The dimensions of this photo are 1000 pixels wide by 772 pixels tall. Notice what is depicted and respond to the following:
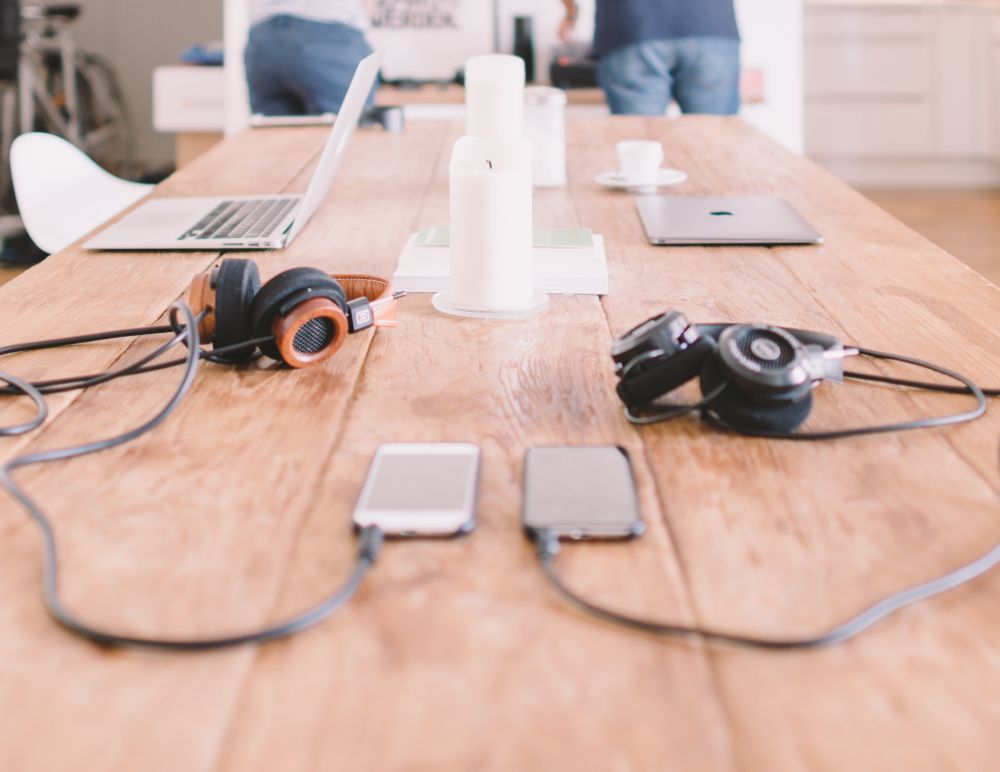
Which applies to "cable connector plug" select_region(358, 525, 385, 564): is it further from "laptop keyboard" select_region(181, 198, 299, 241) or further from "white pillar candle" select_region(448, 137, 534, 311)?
"laptop keyboard" select_region(181, 198, 299, 241)

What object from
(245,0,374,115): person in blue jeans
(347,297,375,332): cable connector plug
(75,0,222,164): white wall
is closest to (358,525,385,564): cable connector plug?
(347,297,375,332): cable connector plug

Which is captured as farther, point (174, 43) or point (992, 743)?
point (174, 43)

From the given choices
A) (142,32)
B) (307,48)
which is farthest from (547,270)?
(142,32)

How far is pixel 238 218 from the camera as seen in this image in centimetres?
134

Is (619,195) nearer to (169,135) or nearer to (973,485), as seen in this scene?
(973,485)

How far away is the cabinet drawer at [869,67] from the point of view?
4.92 metres

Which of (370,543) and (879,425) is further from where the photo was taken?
(879,425)

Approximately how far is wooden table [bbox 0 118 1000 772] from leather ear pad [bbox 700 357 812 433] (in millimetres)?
13

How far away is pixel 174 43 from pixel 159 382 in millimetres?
Result: 5209

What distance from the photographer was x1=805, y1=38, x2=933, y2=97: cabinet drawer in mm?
4922

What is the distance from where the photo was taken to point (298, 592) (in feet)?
1.63

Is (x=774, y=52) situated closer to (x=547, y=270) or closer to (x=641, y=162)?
(x=641, y=162)

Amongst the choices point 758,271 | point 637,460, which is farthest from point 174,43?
point 637,460

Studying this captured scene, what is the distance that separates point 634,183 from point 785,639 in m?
1.16
